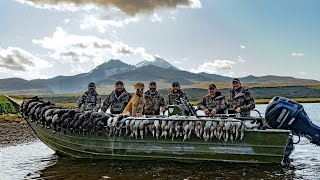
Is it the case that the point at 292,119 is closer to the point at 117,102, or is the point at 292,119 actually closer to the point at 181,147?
the point at 181,147

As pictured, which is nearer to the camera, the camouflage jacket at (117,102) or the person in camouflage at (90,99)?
the camouflage jacket at (117,102)

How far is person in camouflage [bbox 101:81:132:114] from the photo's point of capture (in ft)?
48.6

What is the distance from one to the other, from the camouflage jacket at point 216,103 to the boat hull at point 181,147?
2.00 m

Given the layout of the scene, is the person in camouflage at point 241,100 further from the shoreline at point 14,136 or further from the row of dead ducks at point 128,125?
the shoreline at point 14,136

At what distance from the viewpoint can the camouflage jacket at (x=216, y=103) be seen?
13555 mm

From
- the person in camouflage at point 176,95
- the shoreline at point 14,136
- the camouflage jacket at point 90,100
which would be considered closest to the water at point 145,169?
the camouflage jacket at point 90,100

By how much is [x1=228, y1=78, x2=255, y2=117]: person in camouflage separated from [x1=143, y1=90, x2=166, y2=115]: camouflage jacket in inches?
102

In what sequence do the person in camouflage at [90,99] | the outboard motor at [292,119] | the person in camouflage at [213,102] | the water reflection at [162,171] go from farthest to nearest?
the person in camouflage at [90,99], the person in camouflage at [213,102], the outboard motor at [292,119], the water reflection at [162,171]

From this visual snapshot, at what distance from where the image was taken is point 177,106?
13398mm

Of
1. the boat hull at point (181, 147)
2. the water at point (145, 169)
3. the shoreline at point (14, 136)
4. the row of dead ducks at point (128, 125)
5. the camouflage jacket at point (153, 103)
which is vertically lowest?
the shoreline at point (14, 136)

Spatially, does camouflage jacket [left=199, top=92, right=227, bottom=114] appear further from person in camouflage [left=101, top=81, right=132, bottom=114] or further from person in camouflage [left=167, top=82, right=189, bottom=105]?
person in camouflage [left=101, top=81, right=132, bottom=114]

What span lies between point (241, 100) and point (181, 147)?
8.34 ft

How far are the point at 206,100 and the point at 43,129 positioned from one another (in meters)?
5.63

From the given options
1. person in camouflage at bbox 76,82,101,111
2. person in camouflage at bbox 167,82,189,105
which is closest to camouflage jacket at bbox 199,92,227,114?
person in camouflage at bbox 167,82,189,105
